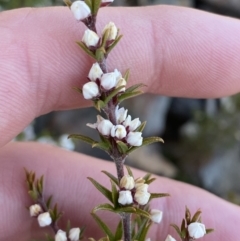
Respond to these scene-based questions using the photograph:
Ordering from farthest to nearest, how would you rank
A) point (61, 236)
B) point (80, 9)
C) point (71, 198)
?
point (71, 198) < point (61, 236) < point (80, 9)

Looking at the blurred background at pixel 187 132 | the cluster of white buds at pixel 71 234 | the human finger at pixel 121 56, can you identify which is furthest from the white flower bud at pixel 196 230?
the blurred background at pixel 187 132

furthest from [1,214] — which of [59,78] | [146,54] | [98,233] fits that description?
[146,54]

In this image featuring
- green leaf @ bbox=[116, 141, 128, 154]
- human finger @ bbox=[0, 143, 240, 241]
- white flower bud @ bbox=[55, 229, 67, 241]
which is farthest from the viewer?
human finger @ bbox=[0, 143, 240, 241]

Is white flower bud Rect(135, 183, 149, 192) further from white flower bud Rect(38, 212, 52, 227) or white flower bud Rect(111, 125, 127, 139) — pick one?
white flower bud Rect(38, 212, 52, 227)

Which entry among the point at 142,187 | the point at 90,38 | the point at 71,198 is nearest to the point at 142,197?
the point at 142,187

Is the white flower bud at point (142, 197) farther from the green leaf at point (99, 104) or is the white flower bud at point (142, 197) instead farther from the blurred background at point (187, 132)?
the blurred background at point (187, 132)

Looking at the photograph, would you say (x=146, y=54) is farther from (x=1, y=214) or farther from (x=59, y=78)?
(x=1, y=214)

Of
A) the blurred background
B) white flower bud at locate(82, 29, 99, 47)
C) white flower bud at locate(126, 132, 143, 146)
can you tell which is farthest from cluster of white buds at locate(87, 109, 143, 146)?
the blurred background

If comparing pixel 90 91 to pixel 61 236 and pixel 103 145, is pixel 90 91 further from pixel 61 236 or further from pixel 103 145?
pixel 61 236
